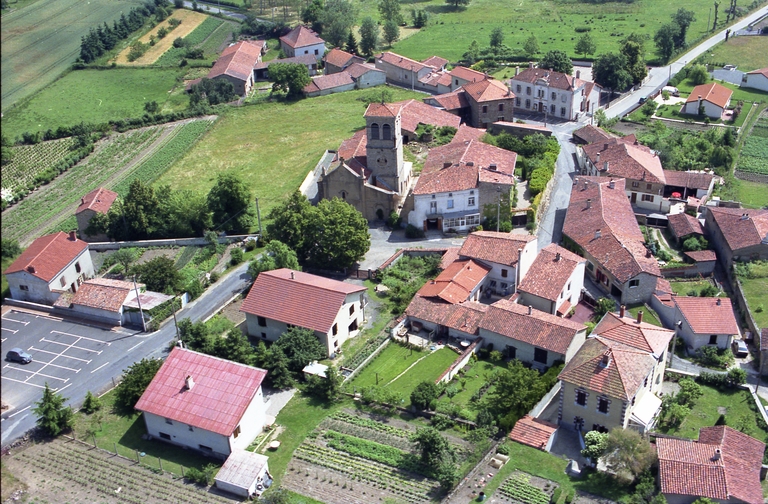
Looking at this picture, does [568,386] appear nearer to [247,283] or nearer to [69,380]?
[247,283]

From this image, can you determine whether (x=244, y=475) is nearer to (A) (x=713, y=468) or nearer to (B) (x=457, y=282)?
(B) (x=457, y=282)

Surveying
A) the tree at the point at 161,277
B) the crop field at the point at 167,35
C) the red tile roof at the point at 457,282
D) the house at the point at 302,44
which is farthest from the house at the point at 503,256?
the crop field at the point at 167,35

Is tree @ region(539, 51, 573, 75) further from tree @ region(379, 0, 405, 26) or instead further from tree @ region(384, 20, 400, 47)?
tree @ region(379, 0, 405, 26)

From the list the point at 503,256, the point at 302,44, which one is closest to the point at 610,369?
the point at 503,256

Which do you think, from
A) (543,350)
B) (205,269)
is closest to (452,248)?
(543,350)

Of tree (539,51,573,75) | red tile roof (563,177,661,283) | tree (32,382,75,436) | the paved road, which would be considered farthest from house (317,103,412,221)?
tree (539,51,573,75)
